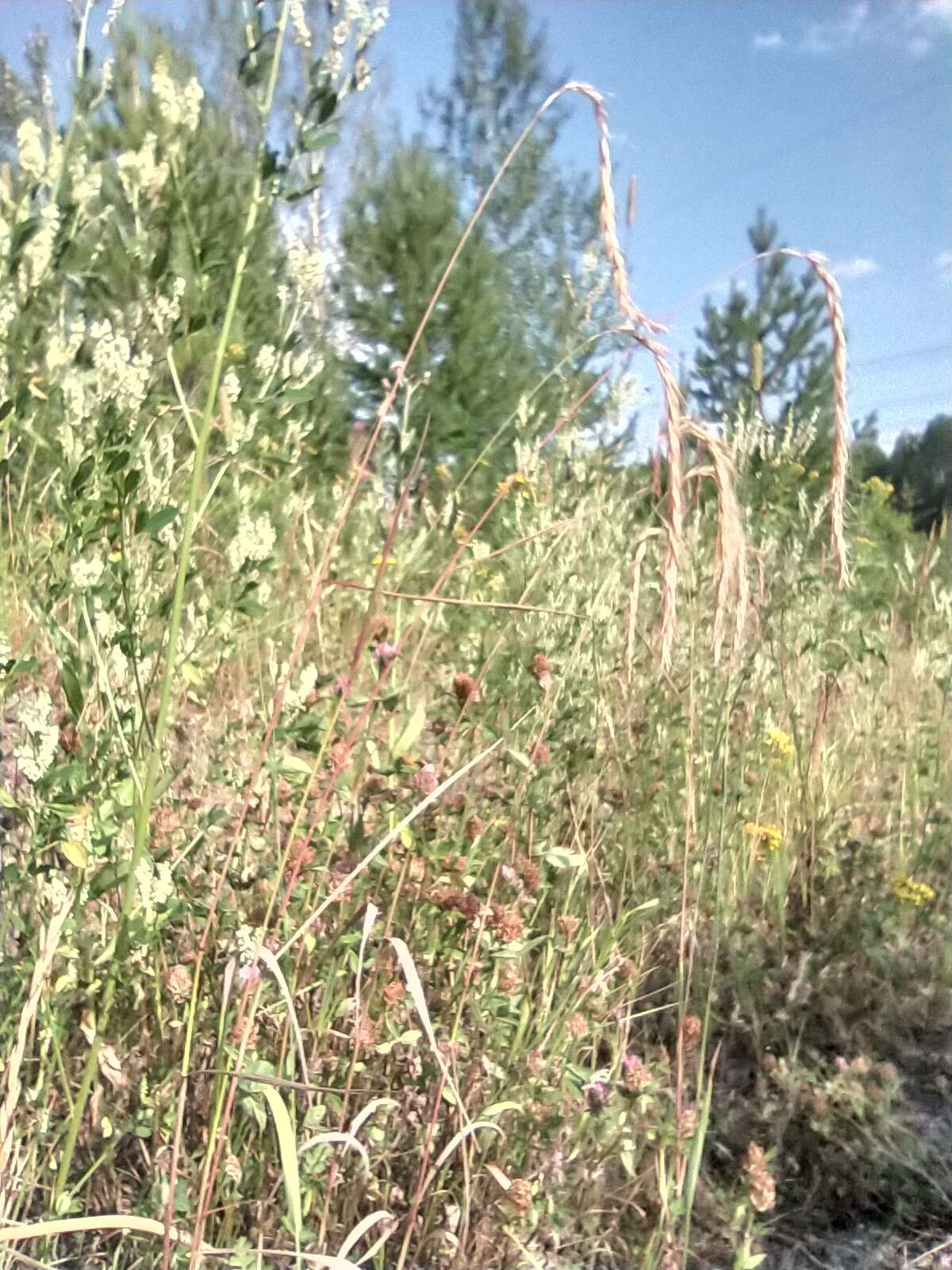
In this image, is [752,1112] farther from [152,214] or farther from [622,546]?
[152,214]

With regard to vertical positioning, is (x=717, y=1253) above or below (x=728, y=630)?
below

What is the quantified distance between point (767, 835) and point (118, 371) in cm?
148

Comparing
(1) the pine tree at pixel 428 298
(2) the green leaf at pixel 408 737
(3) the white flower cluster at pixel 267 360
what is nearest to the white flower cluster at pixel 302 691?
(2) the green leaf at pixel 408 737

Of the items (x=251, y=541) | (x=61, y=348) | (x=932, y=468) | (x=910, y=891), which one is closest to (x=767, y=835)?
(x=910, y=891)

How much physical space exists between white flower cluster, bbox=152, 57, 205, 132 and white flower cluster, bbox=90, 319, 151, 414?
244 millimetres

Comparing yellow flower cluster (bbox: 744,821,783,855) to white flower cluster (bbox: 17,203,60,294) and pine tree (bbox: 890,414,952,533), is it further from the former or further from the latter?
white flower cluster (bbox: 17,203,60,294)

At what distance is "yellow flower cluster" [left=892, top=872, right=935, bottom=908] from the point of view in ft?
6.10

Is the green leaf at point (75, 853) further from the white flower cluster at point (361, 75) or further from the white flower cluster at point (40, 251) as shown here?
the white flower cluster at point (361, 75)

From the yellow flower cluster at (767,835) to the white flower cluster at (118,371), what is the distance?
138 centimetres

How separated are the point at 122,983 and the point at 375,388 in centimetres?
675

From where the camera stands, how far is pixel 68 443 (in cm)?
108

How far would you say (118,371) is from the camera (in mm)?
1090

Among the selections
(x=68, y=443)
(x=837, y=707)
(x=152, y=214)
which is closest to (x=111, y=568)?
(x=68, y=443)

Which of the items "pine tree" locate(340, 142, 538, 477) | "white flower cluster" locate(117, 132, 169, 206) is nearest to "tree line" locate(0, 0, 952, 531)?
"pine tree" locate(340, 142, 538, 477)
